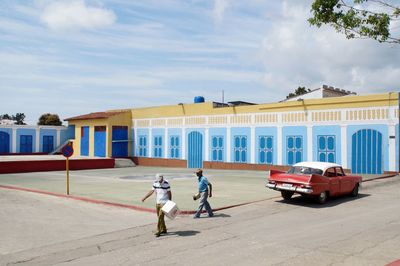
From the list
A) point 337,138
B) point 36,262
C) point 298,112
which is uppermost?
point 298,112

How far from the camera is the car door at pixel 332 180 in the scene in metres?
15.3

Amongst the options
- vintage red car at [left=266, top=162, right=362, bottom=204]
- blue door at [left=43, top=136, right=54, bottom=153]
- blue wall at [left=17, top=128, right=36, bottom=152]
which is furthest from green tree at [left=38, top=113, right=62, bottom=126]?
vintage red car at [left=266, top=162, right=362, bottom=204]

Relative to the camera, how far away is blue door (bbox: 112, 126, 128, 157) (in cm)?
4228

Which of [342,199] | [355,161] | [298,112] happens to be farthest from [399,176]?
[342,199]

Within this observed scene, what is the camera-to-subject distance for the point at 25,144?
45.1m

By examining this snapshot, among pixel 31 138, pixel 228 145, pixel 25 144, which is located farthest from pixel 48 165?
pixel 228 145

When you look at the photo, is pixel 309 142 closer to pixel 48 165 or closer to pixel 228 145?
pixel 228 145

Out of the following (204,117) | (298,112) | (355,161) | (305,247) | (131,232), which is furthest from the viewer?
(204,117)

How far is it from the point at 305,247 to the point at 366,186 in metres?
12.5

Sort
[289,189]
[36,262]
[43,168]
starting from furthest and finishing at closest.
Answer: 1. [43,168]
2. [289,189]
3. [36,262]

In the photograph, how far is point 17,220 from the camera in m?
12.5

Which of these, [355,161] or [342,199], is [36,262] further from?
[355,161]

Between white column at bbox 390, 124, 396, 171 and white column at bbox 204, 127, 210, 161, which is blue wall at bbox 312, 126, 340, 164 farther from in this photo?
white column at bbox 204, 127, 210, 161

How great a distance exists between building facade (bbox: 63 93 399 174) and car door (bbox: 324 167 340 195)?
12.1 m
